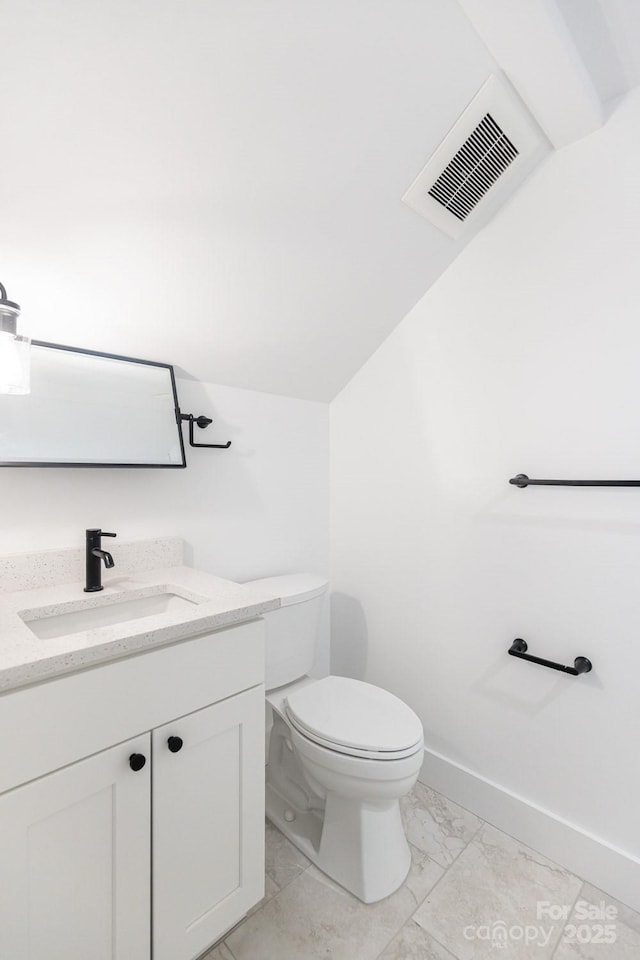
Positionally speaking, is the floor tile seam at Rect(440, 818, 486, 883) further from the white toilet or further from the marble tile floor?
the white toilet

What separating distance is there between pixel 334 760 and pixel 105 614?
2.46 feet

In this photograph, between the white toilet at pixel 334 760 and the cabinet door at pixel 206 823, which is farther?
the white toilet at pixel 334 760

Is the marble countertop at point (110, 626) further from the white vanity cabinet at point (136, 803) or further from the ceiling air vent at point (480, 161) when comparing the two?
the ceiling air vent at point (480, 161)

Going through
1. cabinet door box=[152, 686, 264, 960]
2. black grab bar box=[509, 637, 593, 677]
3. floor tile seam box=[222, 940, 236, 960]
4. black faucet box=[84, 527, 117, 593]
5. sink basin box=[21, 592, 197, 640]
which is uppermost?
black faucet box=[84, 527, 117, 593]

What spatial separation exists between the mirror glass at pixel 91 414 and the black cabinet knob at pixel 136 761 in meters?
0.76

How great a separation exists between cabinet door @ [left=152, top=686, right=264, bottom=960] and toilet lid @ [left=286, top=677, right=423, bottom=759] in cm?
24

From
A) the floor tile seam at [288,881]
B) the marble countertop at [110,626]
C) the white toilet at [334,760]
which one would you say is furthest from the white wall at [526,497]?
the marble countertop at [110,626]

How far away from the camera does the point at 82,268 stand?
1158 mm

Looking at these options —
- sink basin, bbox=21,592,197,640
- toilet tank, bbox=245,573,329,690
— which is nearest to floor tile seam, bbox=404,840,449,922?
toilet tank, bbox=245,573,329,690

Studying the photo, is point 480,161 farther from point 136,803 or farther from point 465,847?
point 465,847

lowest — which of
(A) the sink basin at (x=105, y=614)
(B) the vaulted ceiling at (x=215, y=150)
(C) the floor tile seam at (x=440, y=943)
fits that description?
(C) the floor tile seam at (x=440, y=943)

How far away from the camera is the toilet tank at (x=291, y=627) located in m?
1.55

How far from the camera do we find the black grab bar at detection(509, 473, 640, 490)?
1260 millimetres

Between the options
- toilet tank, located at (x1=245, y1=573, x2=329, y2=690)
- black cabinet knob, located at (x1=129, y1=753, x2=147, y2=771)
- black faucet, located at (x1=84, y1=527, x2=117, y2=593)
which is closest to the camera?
black cabinet knob, located at (x1=129, y1=753, x2=147, y2=771)
